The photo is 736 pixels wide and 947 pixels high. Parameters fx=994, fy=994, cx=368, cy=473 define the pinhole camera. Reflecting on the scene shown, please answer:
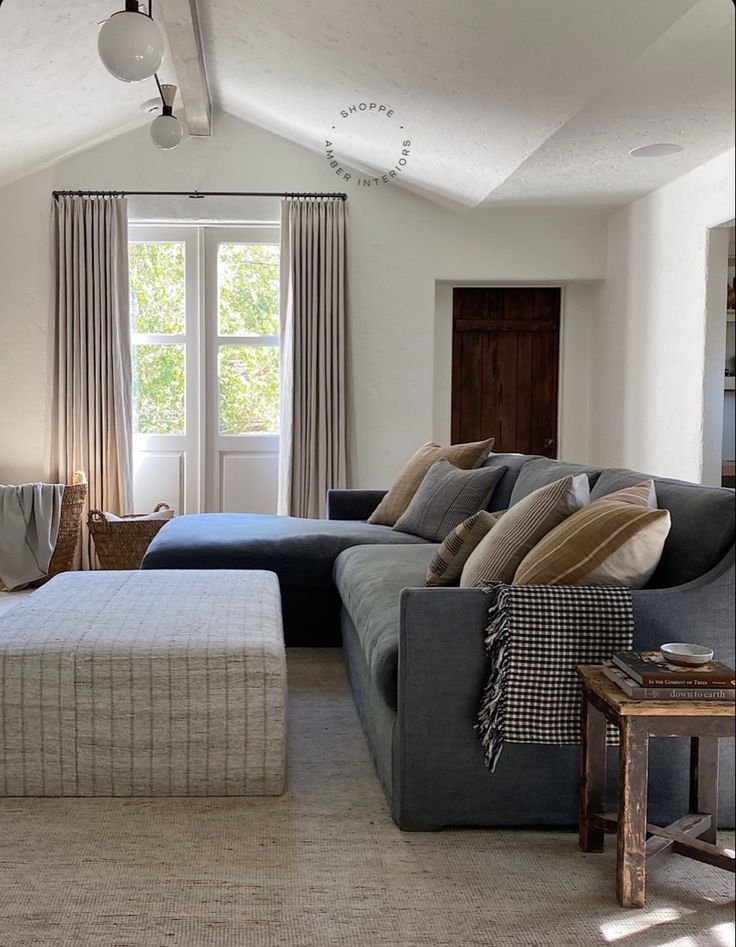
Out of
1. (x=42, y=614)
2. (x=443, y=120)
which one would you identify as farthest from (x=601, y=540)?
(x=443, y=120)

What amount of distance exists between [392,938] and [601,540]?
91cm

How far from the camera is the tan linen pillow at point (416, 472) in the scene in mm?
4324

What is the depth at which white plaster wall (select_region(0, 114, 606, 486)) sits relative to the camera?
595cm

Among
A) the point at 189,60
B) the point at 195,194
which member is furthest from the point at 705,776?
the point at 195,194

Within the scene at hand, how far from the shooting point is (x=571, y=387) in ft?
20.9

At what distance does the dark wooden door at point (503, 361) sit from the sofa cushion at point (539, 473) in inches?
104

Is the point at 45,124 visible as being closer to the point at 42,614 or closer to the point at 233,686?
the point at 42,614

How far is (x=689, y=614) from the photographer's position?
2.07 m

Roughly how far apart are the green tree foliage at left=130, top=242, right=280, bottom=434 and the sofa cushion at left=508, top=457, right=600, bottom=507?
2829 mm

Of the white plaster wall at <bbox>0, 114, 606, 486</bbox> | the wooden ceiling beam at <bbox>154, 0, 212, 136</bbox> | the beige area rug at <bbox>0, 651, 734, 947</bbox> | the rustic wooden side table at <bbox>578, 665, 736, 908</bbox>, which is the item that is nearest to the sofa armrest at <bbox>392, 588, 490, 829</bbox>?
the beige area rug at <bbox>0, 651, 734, 947</bbox>

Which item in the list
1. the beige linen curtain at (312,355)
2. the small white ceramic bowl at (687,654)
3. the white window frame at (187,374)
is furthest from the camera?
the white window frame at (187,374)

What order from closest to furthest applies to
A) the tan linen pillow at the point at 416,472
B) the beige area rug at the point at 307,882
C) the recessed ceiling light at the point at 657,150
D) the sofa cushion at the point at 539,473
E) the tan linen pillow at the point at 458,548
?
the beige area rug at the point at 307,882 → the tan linen pillow at the point at 458,548 → the sofa cushion at the point at 539,473 → the recessed ceiling light at the point at 657,150 → the tan linen pillow at the point at 416,472

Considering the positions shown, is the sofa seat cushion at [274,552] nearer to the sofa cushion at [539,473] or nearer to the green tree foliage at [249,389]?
the sofa cushion at [539,473]

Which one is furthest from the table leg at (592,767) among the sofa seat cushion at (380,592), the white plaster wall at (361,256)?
the white plaster wall at (361,256)
